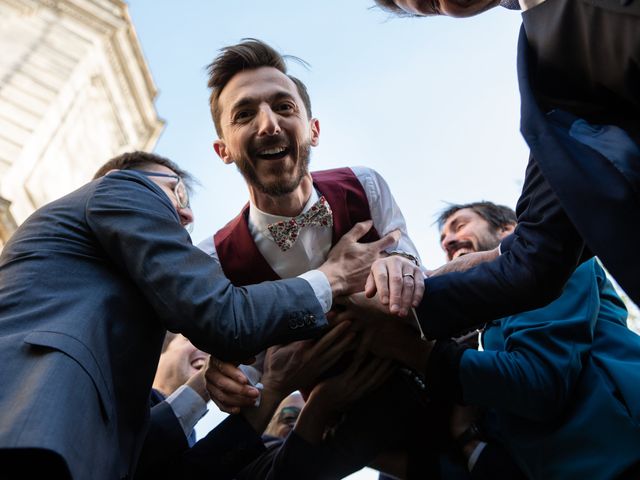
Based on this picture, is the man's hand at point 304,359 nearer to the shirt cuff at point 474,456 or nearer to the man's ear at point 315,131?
the shirt cuff at point 474,456

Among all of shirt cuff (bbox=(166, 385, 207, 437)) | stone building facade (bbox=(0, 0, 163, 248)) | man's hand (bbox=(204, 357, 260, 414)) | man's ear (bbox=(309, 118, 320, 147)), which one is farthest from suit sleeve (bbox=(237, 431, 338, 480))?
stone building facade (bbox=(0, 0, 163, 248))

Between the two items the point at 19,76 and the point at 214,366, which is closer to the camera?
the point at 214,366

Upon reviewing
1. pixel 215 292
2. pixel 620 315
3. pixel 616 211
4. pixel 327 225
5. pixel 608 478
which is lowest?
pixel 608 478

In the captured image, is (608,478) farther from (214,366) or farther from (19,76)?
(19,76)

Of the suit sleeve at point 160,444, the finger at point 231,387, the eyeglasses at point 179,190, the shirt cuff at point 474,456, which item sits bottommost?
the shirt cuff at point 474,456

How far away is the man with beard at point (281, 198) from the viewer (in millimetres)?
3287

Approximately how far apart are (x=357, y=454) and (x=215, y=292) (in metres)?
1.41

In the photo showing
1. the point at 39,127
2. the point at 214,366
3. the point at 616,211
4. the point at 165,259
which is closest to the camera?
the point at 616,211

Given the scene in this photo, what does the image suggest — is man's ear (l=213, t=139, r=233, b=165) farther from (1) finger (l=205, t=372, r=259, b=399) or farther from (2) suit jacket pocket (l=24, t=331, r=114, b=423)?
(2) suit jacket pocket (l=24, t=331, r=114, b=423)

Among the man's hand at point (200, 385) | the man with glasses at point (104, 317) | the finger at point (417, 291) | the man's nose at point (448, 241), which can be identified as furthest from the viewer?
the man's nose at point (448, 241)

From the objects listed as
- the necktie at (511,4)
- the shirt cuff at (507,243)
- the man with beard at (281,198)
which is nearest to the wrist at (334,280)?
the man with beard at (281,198)

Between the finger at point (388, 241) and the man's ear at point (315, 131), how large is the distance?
0.93m

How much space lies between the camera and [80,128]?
1285cm

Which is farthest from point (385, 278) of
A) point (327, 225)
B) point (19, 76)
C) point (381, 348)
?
point (19, 76)
